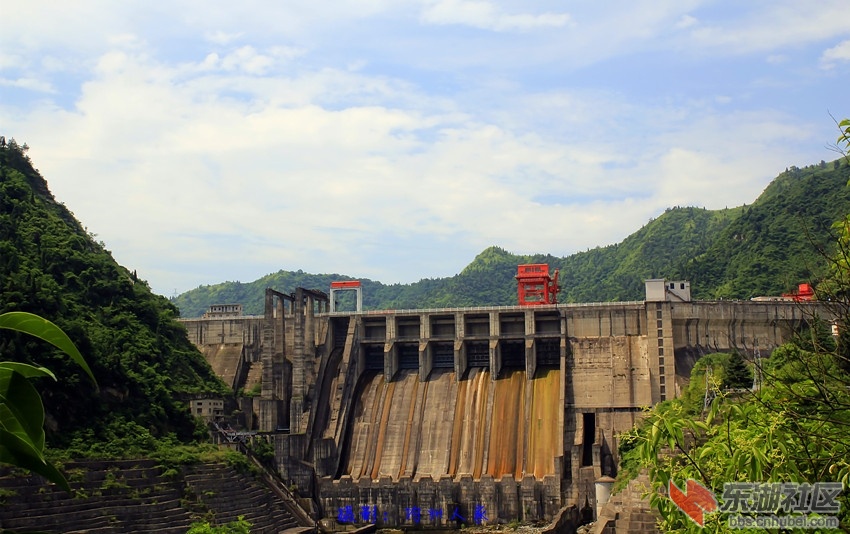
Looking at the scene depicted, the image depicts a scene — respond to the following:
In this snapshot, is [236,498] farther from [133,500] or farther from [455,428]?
[455,428]

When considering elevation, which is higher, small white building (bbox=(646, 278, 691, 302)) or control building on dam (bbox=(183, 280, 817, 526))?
small white building (bbox=(646, 278, 691, 302))

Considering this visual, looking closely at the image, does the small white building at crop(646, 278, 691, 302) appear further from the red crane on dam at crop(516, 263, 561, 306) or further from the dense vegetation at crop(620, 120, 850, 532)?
the dense vegetation at crop(620, 120, 850, 532)

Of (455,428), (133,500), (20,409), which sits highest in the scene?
(20,409)

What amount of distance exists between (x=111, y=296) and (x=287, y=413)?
637 inches

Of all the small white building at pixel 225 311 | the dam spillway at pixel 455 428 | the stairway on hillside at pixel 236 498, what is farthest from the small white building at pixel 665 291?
the small white building at pixel 225 311

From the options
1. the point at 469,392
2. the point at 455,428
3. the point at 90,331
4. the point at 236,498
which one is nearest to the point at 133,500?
the point at 236,498

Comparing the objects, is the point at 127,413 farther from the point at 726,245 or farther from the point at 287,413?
the point at 726,245

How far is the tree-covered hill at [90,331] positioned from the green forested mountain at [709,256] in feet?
133

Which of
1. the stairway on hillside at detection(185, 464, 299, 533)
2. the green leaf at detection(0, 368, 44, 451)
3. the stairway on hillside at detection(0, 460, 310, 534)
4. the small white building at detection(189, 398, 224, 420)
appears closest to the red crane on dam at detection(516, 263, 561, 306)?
the small white building at detection(189, 398, 224, 420)

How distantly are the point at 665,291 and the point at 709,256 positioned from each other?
45.5 metres

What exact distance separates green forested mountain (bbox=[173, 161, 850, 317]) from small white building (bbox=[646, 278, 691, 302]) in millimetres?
7889

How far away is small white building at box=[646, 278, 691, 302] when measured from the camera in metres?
73.2

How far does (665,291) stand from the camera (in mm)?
74125

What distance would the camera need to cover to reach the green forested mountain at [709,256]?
101250mm
